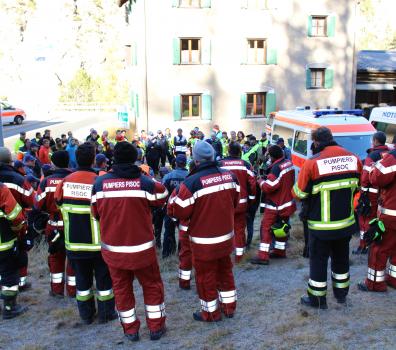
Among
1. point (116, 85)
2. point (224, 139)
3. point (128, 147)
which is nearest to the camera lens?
point (128, 147)

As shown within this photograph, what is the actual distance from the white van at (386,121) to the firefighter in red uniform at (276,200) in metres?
4.37

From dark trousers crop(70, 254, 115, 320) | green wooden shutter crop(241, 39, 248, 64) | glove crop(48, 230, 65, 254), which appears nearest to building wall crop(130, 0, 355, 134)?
green wooden shutter crop(241, 39, 248, 64)

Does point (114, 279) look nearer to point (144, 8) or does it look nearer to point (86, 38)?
point (144, 8)

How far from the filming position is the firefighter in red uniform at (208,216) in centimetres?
455

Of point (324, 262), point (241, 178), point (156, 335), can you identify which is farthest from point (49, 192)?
point (324, 262)

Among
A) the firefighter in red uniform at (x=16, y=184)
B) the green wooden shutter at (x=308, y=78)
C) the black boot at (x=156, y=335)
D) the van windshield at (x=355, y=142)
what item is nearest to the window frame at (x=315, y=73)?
the green wooden shutter at (x=308, y=78)

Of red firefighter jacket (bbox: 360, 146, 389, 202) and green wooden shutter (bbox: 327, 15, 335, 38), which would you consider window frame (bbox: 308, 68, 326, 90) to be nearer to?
green wooden shutter (bbox: 327, 15, 335, 38)

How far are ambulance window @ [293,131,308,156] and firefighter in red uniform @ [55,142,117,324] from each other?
6.28 m

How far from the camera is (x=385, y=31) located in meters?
56.4

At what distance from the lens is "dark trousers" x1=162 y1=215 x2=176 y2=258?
22.8ft

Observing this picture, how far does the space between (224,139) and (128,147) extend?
970 cm

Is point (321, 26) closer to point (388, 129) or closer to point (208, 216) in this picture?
point (388, 129)

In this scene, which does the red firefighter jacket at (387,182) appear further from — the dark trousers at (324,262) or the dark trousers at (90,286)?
the dark trousers at (90,286)

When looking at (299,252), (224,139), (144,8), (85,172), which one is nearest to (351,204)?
(299,252)
